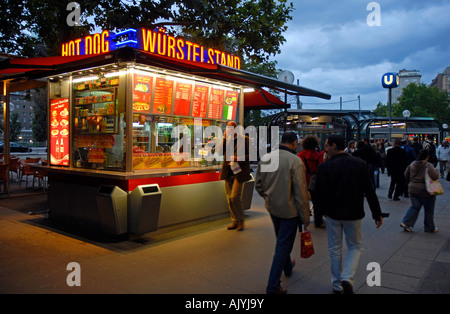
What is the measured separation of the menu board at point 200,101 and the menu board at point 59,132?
2737 mm

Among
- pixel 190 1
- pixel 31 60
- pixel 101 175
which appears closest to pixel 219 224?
pixel 101 175

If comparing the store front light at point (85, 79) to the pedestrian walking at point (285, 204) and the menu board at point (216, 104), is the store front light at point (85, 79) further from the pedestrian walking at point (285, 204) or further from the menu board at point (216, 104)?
the pedestrian walking at point (285, 204)

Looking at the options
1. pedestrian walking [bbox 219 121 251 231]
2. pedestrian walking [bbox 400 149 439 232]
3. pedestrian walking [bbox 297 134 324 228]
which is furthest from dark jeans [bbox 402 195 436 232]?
pedestrian walking [bbox 219 121 251 231]

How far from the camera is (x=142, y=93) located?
6758 mm

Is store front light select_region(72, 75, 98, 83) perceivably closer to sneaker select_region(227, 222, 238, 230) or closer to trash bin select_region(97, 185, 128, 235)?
trash bin select_region(97, 185, 128, 235)

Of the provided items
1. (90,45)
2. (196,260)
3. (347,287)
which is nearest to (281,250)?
(347,287)

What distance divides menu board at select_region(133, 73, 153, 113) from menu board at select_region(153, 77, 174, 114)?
0.61 feet

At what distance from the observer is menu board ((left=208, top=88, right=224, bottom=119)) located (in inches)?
334

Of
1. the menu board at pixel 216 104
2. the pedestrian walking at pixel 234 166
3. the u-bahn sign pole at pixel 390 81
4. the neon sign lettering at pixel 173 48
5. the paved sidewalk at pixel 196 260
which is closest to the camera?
the paved sidewalk at pixel 196 260

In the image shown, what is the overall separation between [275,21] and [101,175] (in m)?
9.32

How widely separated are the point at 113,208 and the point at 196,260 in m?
1.72

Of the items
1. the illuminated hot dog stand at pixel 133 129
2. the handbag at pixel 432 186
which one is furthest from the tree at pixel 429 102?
the illuminated hot dog stand at pixel 133 129

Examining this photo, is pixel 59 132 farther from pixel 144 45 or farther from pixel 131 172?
pixel 144 45

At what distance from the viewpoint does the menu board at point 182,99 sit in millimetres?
7621
